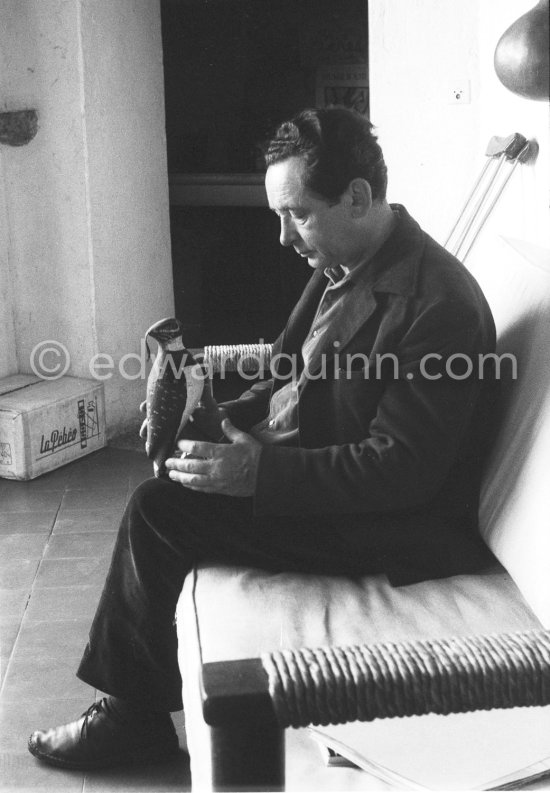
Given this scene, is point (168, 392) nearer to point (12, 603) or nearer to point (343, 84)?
point (12, 603)

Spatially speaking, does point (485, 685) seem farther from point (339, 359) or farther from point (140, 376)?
point (140, 376)

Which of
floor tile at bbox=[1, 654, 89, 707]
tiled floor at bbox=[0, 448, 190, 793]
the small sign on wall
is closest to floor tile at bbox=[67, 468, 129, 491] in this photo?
tiled floor at bbox=[0, 448, 190, 793]

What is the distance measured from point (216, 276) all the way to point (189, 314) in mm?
285

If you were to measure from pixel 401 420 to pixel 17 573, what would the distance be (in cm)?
168

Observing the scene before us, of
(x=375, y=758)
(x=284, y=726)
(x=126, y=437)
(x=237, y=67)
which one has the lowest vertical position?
(x=126, y=437)

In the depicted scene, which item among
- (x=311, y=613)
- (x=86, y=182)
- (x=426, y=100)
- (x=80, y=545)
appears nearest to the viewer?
(x=311, y=613)

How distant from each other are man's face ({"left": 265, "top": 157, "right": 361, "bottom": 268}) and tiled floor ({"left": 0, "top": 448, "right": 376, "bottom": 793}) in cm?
84

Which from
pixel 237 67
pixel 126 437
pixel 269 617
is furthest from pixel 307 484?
pixel 237 67

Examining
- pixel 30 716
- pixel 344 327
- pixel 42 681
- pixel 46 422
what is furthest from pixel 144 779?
pixel 46 422

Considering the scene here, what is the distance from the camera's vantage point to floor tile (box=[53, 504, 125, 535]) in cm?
315

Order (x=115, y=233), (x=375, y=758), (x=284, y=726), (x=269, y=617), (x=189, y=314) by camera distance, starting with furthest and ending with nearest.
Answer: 1. (x=189, y=314)
2. (x=115, y=233)
3. (x=269, y=617)
4. (x=375, y=758)
5. (x=284, y=726)

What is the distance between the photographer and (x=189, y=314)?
5754mm

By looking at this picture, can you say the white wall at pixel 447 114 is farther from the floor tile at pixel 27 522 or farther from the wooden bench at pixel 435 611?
the floor tile at pixel 27 522

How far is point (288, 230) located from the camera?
1.75 m
